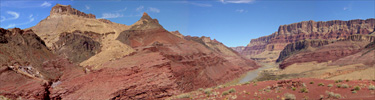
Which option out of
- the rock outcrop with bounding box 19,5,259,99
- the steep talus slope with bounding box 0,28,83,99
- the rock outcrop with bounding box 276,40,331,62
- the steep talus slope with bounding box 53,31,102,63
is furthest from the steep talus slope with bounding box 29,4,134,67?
the rock outcrop with bounding box 276,40,331,62

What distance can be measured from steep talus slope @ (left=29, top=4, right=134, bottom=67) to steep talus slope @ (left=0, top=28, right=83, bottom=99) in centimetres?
443

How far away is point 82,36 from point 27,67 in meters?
24.9

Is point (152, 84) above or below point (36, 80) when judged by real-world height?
below

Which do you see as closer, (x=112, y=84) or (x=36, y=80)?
(x=36, y=80)

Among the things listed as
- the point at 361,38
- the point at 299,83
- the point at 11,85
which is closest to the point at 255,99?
the point at 299,83

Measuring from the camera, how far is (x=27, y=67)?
21359mm

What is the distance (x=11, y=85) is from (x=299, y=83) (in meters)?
24.0

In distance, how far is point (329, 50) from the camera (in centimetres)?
9638

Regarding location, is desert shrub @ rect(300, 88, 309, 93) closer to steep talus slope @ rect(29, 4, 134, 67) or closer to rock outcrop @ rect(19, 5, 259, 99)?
rock outcrop @ rect(19, 5, 259, 99)

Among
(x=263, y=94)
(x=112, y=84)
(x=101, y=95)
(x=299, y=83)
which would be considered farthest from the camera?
(x=112, y=84)

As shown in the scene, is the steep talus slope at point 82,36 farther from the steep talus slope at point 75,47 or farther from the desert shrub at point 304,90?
the desert shrub at point 304,90

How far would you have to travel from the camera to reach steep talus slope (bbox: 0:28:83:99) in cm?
1819

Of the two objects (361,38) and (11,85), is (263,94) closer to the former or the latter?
(11,85)

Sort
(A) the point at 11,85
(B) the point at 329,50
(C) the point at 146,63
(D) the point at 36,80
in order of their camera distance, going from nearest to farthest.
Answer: (A) the point at 11,85 → (D) the point at 36,80 → (C) the point at 146,63 → (B) the point at 329,50
